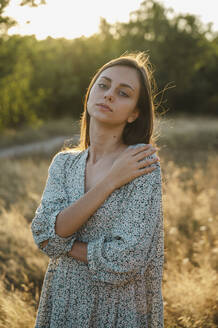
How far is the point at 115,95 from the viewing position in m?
1.85

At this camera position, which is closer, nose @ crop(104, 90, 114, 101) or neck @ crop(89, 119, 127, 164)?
nose @ crop(104, 90, 114, 101)

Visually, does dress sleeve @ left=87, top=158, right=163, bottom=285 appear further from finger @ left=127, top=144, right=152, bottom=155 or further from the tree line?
the tree line

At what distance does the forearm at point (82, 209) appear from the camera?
167 cm

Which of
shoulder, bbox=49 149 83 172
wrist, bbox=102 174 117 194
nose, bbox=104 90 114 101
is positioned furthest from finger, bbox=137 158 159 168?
shoulder, bbox=49 149 83 172

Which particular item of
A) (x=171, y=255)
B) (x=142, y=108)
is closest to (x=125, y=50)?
(x=171, y=255)

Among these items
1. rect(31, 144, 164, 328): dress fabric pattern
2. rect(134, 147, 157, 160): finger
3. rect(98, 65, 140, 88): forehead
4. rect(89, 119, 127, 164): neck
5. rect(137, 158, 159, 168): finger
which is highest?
rect(98, 65, 140, 88): forehead

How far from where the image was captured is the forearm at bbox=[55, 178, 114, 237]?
167 cm

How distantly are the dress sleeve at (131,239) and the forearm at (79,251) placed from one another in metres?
0.06

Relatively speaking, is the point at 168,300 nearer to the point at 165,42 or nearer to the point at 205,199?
the point at 205,199

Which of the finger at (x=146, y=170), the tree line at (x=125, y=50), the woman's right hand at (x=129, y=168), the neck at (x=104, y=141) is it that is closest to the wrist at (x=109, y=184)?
the woman's right hand at (x=129, y=168)

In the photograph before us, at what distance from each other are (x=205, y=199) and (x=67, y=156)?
2.95 m

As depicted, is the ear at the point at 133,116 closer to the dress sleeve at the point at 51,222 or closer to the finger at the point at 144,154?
the finger at the point at 144,154

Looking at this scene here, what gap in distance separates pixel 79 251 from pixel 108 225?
0.68 ft

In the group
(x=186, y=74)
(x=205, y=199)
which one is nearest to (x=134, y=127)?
(x=205, y=199)
